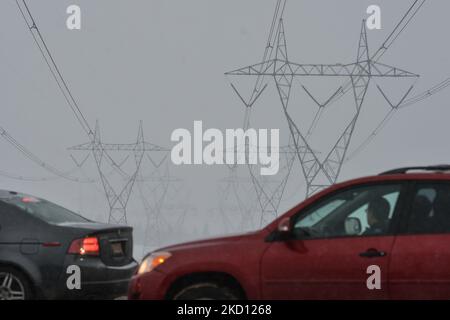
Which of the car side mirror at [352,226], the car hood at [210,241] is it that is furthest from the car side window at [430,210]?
the car hood at [210,241]

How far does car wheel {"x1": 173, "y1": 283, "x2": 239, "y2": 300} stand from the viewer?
649 cm

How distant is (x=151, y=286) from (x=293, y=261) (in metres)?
1.25

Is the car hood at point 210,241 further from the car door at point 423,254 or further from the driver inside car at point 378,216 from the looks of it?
the car door at point 423,254

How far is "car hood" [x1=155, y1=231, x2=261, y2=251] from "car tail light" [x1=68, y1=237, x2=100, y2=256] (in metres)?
1.96

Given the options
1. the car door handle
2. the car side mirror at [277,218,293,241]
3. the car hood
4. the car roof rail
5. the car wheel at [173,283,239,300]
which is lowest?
the car wheel at [173,283,239,300]

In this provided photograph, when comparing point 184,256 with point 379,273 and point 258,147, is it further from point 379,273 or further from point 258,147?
point 258,147

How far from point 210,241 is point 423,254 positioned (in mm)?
1831

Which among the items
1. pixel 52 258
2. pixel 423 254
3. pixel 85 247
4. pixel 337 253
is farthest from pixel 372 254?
pixel 52 258

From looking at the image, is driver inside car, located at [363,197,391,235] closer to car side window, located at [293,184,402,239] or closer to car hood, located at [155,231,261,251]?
car side window, located at [293,184,402,239]

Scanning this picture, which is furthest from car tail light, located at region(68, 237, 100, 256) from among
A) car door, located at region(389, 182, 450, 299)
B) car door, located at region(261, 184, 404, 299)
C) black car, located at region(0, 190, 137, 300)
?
car door, located at region(389, 182, 450, 299)

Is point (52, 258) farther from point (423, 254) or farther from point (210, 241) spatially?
point (423, 254)

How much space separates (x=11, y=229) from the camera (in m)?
8.63

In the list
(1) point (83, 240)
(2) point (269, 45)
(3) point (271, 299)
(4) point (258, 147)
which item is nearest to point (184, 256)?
(3) point (271, 299)

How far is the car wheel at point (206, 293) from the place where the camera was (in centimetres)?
649
